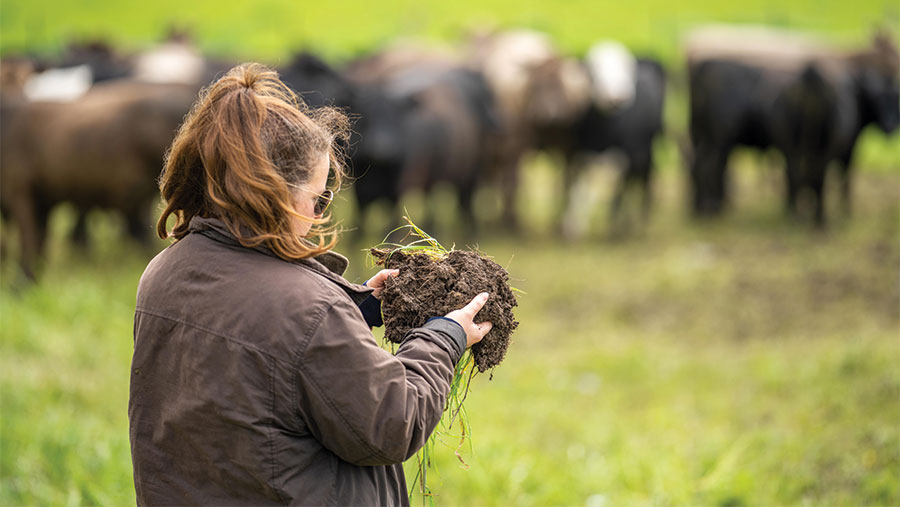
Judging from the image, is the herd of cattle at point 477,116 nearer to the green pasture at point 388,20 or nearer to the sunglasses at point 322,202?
the sunglasses at point 322,202

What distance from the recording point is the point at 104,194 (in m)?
9.63

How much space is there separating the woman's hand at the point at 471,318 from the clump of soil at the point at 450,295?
0.04 metres

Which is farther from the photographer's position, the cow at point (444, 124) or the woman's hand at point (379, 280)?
the cow at point (444, 124)

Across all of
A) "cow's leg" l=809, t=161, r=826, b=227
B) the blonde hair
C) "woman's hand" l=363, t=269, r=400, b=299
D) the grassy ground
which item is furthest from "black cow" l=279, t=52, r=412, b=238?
the blonde hair

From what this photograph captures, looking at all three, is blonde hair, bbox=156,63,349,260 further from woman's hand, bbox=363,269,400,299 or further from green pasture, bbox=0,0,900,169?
green pasture, bbox=0,0,900,169

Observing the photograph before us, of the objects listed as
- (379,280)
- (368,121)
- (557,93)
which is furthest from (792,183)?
(379,280)

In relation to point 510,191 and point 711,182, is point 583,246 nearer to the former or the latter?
point 510,191

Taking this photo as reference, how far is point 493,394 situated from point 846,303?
3897 millimetres

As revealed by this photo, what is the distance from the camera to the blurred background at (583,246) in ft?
17.3

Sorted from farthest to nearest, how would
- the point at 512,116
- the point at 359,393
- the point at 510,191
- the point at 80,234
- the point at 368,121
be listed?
the point at 512,116, the point at 510,191, the point at 80,234, the point at 368,121, the point at 359,393

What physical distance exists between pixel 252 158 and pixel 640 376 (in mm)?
5413

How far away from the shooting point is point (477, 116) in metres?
12.2

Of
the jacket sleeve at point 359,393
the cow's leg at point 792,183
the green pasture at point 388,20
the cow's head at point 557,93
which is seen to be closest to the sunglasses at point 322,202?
the jacket sleeve at point 359,393

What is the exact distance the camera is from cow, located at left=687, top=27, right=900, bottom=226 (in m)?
11.4
